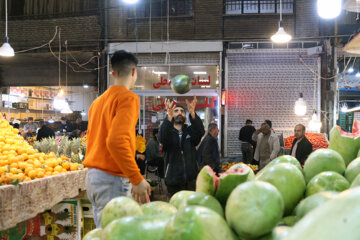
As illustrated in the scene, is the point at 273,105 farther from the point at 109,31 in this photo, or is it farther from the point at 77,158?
the point at 77,158

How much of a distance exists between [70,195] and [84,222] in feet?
1.41

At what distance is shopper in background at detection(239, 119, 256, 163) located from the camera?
10.3m

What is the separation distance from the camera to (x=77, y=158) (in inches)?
213

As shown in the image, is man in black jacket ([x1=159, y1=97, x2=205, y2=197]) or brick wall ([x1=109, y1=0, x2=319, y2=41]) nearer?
man in black jacket ([x1=159, y1=97, x2=205, y2=197])

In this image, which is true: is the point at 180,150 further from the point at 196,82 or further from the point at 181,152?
the point at 196,82

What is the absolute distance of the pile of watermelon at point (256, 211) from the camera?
2.03 ft

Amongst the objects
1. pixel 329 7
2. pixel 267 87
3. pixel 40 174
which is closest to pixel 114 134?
pixel 40 174

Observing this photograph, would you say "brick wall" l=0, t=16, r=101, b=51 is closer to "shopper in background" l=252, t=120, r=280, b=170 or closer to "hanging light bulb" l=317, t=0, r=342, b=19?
"shopper in background" l=252, t=120, r=280, b=170

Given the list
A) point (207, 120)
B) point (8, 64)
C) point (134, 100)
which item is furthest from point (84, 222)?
point (8, 64)

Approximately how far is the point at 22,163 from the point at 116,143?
247cm

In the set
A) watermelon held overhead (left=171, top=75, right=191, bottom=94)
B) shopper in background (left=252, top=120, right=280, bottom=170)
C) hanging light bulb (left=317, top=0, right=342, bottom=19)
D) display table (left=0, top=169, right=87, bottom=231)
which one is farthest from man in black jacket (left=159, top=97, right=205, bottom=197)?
shopper in background (left=252, top=120, right=280, bottom=170)

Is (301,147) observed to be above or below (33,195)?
above

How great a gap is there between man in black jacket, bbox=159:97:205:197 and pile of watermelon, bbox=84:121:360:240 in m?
3.10

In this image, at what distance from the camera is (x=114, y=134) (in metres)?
2.34
